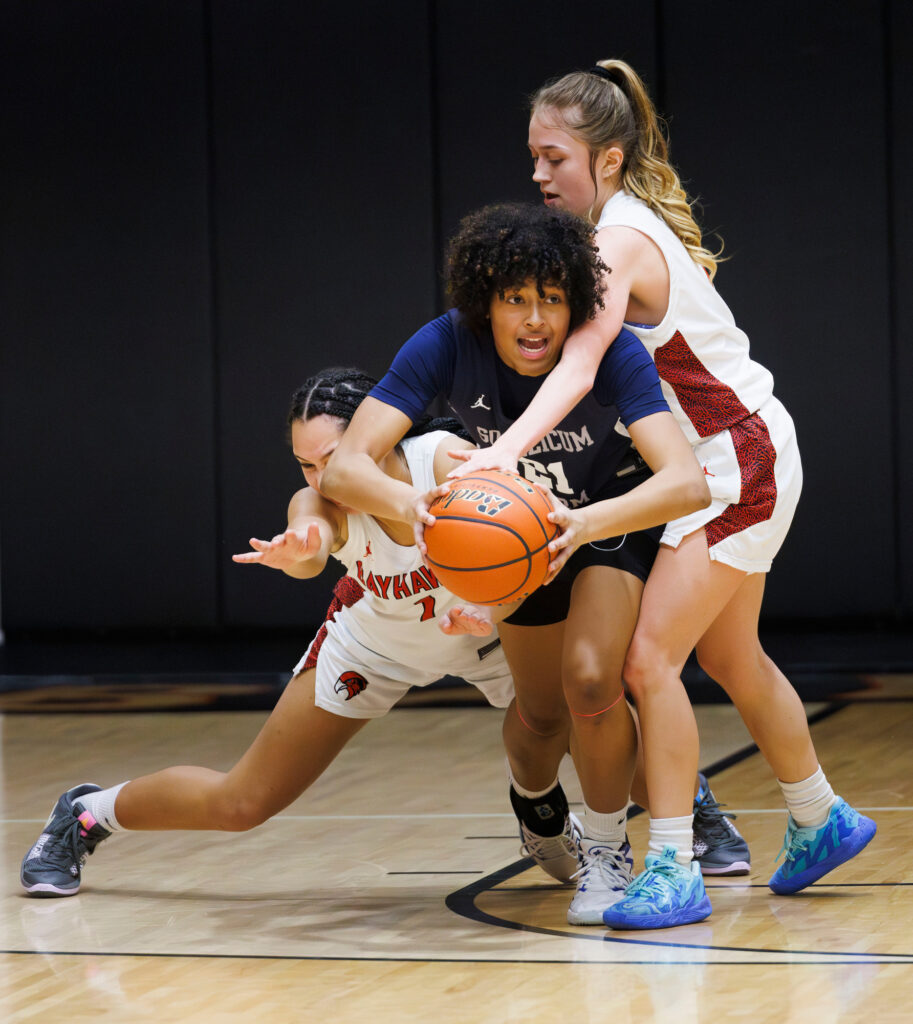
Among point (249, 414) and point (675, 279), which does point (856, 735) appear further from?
point (249, 414)

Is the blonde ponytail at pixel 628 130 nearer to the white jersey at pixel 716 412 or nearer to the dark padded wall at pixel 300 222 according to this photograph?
the white jersey at pixel 716 412

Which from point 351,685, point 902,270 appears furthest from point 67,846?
point 902,270

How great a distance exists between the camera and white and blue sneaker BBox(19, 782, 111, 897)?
3.00m

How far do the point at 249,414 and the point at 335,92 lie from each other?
1.44 metres

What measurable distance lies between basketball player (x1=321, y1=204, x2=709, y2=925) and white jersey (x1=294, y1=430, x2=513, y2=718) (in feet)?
0.49

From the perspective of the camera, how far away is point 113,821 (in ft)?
9.89

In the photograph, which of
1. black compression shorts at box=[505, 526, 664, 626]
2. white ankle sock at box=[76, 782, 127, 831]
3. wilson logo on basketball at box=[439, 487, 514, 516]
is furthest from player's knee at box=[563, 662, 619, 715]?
A: white ankle sock at box=[76, 782, 127, 831]

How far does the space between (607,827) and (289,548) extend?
724mm

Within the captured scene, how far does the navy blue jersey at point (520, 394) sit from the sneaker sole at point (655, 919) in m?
0.70

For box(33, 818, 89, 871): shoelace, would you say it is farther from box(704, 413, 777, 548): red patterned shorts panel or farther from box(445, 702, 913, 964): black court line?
box(704, 413, 777, 548): red patterned shorts panel

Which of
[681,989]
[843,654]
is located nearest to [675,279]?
[681,989]

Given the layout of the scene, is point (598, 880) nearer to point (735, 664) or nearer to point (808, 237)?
point (735, 664)

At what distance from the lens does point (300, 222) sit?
6.73m

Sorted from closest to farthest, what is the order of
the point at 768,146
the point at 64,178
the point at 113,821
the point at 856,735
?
the point at 113,821 → the point at 856,735 → the point at 768,146 → the point at 64,178
